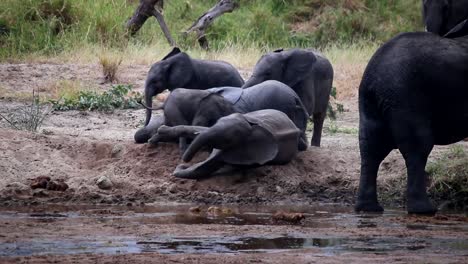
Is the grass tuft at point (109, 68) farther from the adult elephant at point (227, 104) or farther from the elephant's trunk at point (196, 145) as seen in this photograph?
the elephant's trunk at point (196, 145)

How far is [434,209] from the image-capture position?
958 cm

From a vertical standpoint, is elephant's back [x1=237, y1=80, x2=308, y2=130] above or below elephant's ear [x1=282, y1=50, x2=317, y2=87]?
below

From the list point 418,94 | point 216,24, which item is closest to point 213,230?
point 418,94

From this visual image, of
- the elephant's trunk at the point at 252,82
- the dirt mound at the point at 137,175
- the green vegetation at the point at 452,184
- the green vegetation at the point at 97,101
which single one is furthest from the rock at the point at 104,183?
the green vegetation at the point at 97,101

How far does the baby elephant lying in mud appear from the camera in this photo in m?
10.5

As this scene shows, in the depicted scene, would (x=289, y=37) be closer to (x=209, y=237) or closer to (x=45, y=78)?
(x=45, y=78)

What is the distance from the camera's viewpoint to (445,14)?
10.0 m

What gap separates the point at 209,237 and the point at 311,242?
27.5 inches

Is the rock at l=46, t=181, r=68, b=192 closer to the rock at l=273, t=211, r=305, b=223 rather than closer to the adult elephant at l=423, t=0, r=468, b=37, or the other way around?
the rock at l=273, t=211, r=305, b=223

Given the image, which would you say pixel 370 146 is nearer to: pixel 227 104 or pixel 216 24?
pixel 227 104

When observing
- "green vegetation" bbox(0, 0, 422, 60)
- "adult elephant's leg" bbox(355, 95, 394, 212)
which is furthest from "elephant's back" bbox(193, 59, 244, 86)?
"green vegetation" bbox(0, 0, 422, 60)

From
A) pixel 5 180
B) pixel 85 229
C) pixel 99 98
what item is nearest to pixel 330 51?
pixel 99 98

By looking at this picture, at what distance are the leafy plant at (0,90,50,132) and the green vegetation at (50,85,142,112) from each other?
0.95ft

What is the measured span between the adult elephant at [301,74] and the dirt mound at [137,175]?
4.19 ft
